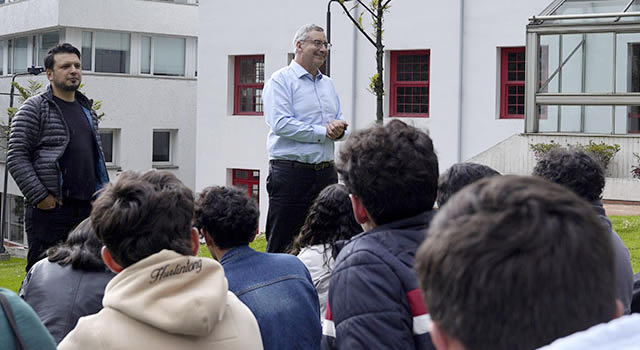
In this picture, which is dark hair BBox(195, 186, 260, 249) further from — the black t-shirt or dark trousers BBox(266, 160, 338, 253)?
the black t-shirt

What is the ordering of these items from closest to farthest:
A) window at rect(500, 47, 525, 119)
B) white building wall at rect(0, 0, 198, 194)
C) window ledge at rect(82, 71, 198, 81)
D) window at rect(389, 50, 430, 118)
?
window at rect(500, 47, 525, 119) < window at rect(389, 50, 430, 118) < window ledge at rect(82, 71, 198, 81) < white building wall at rect(0, 0, 198, 194)

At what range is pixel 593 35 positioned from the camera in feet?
63.2

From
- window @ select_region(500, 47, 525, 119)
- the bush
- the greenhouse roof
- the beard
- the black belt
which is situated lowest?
the black belt

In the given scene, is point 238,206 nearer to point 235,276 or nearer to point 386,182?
point 235,276

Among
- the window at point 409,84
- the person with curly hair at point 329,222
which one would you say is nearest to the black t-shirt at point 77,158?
the person with curly hair at point 329,222

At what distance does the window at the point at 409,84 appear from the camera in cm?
2659

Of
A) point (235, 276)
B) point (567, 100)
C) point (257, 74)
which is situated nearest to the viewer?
point (235, 276)

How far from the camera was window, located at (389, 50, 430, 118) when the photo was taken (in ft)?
87.2

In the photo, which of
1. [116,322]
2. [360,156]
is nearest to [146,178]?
[116,322]

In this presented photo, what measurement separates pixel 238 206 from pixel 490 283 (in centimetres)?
302

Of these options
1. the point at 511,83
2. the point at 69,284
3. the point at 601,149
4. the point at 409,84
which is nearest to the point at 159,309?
the point at 69,284

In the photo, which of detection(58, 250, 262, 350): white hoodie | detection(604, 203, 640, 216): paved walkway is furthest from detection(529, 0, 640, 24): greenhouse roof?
detection(58, 250, 262, 350): white hoodie

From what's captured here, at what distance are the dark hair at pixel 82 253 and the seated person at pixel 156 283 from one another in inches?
29.3

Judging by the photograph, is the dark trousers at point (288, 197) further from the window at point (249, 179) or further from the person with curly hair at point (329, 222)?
the window at point (249, 179)
